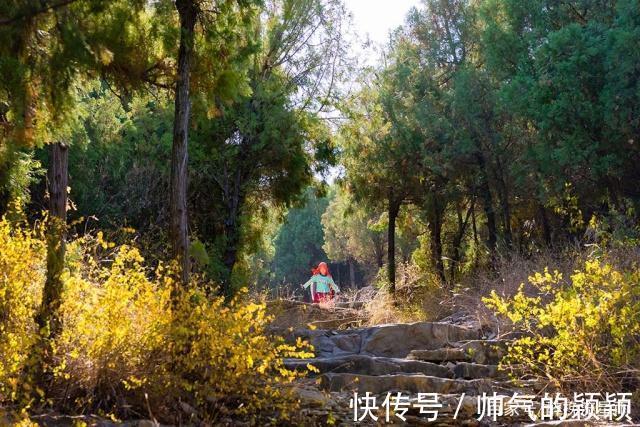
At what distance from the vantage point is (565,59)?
11.8m

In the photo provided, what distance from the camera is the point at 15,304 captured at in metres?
4.89

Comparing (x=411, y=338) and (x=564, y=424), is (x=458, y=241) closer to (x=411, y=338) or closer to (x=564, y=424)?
(x=411, y=338)

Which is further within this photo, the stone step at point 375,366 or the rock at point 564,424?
the stone step at point 375,366

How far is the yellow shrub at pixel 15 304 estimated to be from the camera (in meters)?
4.37

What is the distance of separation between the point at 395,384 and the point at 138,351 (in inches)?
95.4

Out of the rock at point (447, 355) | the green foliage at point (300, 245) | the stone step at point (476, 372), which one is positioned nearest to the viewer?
the stone step at point (476, 372)

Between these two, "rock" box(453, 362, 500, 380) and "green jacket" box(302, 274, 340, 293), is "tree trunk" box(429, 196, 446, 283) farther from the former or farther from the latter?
"rock" box(453, 362, 500, 380)

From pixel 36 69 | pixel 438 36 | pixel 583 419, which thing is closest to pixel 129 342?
pixel 36 69

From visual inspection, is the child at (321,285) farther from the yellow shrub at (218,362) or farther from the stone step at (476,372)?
the yellow shrub at (218,362)

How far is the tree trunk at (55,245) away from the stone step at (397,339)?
422 cm

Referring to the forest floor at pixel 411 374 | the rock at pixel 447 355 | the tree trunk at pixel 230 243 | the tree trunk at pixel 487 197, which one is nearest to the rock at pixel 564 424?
the forest floor at pixel 411 374

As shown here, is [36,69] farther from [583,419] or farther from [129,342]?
[583,419]

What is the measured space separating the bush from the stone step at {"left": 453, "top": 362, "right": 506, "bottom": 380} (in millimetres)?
2359

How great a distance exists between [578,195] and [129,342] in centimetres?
958
